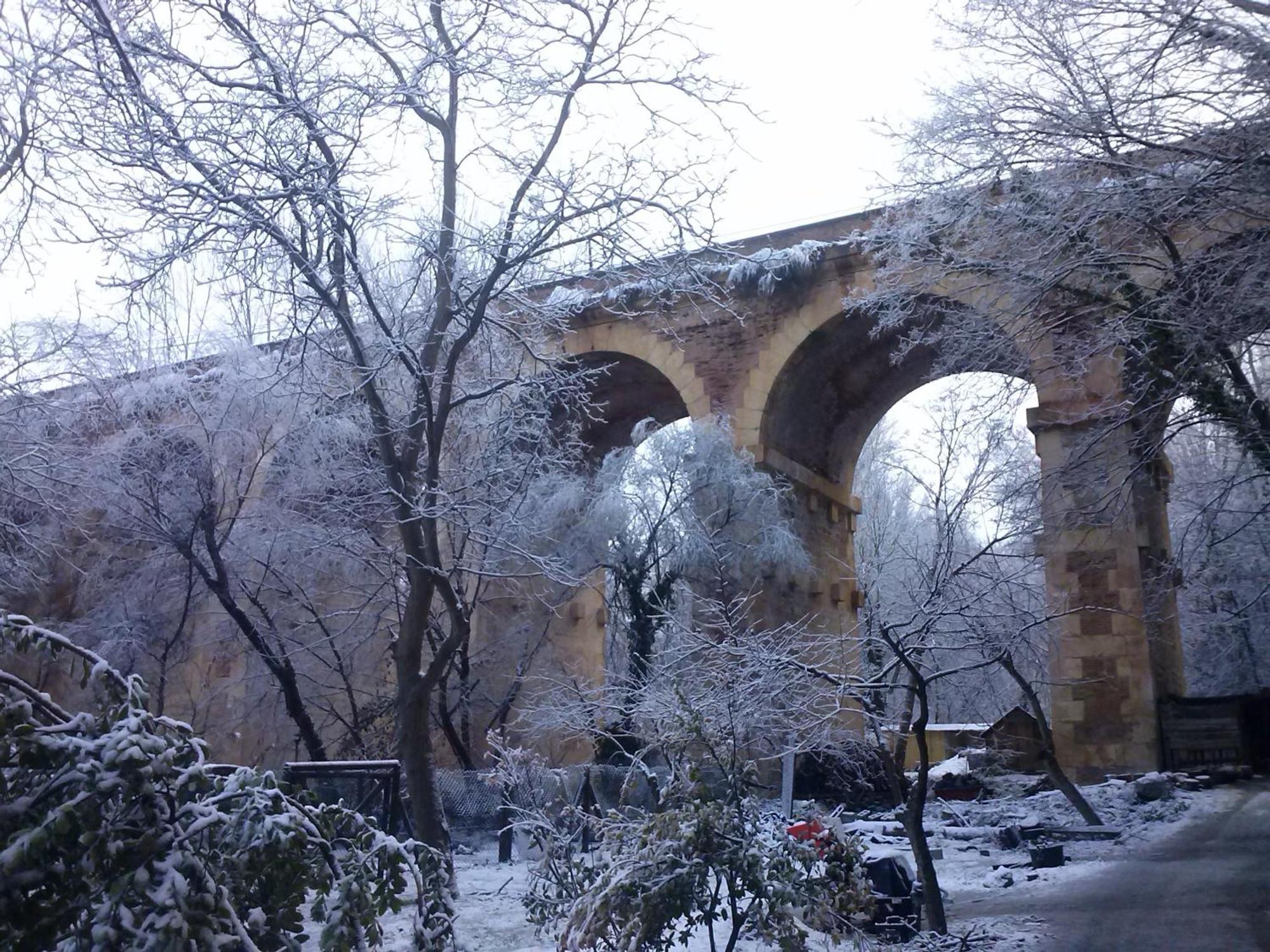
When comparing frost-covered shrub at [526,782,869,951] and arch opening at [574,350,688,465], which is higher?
arch opening at [574,350,688,465]

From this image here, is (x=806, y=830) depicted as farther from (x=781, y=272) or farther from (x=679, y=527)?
(x=781, y=272)

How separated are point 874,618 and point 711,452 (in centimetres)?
762

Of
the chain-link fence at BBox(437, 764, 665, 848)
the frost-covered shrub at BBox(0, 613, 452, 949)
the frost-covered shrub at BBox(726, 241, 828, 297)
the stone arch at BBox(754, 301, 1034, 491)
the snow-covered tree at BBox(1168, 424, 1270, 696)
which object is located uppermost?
the frost-covered shrub at BBox(726, 241, 828, 297)

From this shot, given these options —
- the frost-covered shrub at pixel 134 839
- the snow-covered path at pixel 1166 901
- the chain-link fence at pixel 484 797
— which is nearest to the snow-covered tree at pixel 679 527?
the chain-link fence at pixel 484 797

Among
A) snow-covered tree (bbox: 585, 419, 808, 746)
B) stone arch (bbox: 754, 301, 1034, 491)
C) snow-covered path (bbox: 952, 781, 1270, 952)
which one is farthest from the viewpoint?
stone arch (bbox: 754, 301, 1034, 491)

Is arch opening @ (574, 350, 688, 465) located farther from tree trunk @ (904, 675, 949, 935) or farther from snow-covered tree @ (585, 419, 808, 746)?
tree trunk @ (904, 675, 949, 935)

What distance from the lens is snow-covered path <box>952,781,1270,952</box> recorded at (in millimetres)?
5785

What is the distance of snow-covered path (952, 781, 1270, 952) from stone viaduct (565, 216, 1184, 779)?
219cm

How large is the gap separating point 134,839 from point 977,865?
7.96m

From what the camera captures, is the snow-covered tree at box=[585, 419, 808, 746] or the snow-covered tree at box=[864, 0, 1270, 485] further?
the snow-covered tree at box=[585, 419, 808, 746]

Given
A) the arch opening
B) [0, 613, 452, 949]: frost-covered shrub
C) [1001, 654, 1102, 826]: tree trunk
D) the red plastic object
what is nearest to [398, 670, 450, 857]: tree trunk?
the red plastic object

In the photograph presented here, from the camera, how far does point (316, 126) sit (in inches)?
266

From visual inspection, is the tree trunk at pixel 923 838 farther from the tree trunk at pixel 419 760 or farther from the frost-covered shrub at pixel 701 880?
the tree trunk at pixel 419 760

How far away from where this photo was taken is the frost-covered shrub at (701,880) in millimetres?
4312
